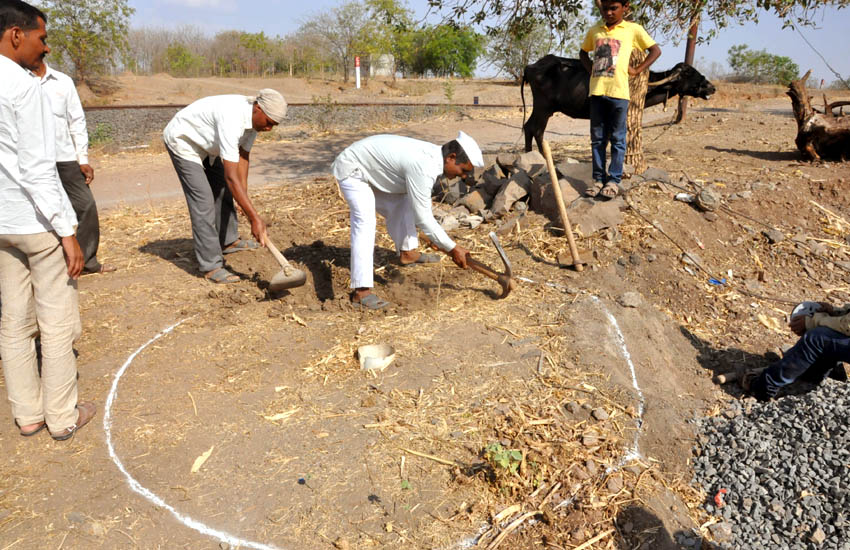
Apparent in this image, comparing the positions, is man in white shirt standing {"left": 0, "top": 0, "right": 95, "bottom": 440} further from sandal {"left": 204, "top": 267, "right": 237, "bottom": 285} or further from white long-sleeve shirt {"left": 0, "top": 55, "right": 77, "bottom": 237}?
sandal {"left": 204, "top": 267, "right": 237, "bottom": 285}

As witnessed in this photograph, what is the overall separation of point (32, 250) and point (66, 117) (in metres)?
2.48

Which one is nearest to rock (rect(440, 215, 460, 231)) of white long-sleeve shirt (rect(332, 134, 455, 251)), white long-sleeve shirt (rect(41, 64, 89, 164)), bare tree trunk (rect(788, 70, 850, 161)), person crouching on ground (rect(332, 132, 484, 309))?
person crouching on ground (rect(332, 132, 484, 309))

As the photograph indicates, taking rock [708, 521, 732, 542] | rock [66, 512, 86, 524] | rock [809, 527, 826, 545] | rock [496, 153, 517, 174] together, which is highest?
rock [496, 153, 517, 174]

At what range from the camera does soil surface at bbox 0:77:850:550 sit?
2.79 meters

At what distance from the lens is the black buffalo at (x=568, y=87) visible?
7871 millimetres

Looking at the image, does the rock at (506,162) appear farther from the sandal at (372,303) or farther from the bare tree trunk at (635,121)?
the sandal at (372,303)

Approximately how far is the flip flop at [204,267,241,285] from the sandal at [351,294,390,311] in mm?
1327

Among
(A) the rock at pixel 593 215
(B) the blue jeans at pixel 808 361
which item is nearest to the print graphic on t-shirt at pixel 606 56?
(A) the rock at pixel 593 215

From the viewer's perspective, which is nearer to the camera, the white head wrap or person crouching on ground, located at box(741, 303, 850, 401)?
person crouching on ground, located at box(741, 303, 850, 401)

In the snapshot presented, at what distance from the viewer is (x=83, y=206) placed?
5102 mm

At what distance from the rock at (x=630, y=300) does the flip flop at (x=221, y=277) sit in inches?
133

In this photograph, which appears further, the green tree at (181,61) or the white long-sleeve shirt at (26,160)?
the green tree at (181,61)

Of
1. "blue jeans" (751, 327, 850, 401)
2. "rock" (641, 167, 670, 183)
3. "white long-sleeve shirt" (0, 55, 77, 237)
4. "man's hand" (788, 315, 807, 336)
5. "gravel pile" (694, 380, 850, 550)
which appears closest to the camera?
"white long-sleeve shirt" (0, 55, 77, 237)

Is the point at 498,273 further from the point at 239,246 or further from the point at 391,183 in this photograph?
the point at 239,246
